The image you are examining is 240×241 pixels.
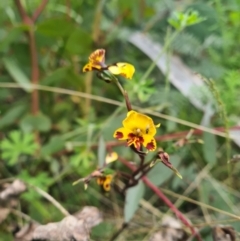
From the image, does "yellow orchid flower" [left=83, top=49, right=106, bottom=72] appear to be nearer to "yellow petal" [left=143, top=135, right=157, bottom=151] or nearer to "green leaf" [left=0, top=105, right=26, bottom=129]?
"yellow petal" [left=143, top=135, right=157, bottom=151]

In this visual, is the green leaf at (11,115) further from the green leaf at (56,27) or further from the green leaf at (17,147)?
the green leaf at (56,27)

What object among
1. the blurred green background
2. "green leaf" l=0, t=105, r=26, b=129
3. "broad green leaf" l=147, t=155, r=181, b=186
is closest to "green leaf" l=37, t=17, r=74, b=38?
the blurred green background

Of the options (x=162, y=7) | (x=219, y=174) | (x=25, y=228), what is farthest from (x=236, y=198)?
(x=162, y=7)

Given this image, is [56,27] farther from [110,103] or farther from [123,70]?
[123,70]

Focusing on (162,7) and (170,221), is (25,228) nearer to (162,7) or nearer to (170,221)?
(170,221)

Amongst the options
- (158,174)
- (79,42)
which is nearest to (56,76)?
(79,42)

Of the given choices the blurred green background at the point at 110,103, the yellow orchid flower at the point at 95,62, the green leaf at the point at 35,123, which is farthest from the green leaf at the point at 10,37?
the yellow orchid flower at the point at 95,62
